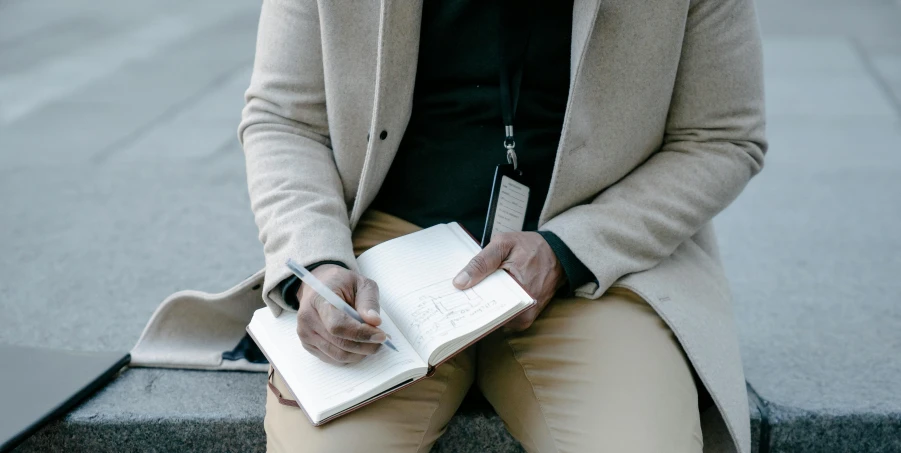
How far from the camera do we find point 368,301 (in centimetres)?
145

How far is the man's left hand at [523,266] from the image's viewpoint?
1.54 metres

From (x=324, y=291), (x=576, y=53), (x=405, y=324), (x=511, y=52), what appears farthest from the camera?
(x=511, y=52)

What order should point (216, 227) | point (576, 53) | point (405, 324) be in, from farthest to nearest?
point (216, 227) < point (576, 53) < point (405, 324)

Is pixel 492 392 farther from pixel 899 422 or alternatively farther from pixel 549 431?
pixel 899 422

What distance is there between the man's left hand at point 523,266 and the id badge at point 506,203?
0.22 feet

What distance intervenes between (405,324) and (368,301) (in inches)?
3.4

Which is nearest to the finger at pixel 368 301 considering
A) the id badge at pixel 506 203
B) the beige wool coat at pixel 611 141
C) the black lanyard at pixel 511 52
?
the beige wool coat at pixel 611 141

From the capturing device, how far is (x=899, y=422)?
1.87m

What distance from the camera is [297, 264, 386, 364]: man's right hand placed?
55.1 inches

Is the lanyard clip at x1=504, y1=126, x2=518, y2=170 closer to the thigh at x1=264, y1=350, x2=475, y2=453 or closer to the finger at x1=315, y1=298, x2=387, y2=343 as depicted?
the thigh at x1=264, y1=350, x2=475, y2=453

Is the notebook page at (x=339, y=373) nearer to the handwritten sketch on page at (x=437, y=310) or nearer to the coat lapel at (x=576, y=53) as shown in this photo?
the handwritten sketch on page at (x=437, y=310)

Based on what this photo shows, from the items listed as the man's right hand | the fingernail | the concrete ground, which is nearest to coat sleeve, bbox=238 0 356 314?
the man's right hand

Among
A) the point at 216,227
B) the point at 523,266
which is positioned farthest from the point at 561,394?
the point at 216,227

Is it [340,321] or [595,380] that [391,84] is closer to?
[340,321]
